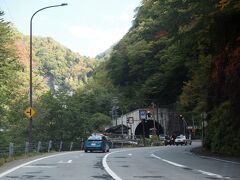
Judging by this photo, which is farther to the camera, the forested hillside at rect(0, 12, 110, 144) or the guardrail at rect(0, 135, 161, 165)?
the forested hillside at rect(0, 12, 110, 144)

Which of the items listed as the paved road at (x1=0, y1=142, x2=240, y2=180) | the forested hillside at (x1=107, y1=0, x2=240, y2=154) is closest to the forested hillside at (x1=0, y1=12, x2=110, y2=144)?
the forested hillside at (x1=107, y1=0, x2=240, y2=154)

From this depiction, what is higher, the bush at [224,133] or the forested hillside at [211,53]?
the forested hillside at [211,53]

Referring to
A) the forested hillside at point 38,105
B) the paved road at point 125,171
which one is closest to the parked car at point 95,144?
the forested hillside at point 38,105

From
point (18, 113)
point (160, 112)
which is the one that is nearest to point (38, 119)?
point (18, 113)

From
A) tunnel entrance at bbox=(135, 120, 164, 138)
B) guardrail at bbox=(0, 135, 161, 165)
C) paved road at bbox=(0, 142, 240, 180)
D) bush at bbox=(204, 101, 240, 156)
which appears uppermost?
tunnel entrance at bbox=(135, 120, 164, 138)

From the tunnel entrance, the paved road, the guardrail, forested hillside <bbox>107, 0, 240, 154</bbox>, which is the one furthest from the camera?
A: the tunnel entrance

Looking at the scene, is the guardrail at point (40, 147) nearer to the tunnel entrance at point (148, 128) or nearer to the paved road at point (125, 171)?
the paved road at point (125, 171)

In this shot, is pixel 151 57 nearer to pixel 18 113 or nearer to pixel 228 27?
pixel 18 113

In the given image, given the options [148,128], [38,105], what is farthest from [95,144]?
[148,128]

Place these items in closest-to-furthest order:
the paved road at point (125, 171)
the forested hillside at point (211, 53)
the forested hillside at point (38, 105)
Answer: the paved road at point (125, 171), the forested hillside at point (211, 53), the forested hillside at point (38, 105)

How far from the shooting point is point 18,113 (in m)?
54.8

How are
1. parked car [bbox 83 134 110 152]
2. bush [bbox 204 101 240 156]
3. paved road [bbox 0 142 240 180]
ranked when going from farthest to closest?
parked car [bbox 83 134 110 152]
bush [bbox 204 101 240 156]
paved road [bbox 0 142 240 180]

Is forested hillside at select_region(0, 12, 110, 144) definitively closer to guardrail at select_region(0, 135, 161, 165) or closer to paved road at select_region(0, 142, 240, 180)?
guardrail at select_region(0, 135, 161, 165)

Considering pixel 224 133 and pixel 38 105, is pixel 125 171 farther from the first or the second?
pixel 38 105
